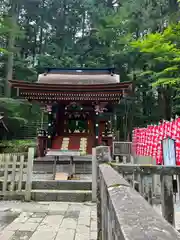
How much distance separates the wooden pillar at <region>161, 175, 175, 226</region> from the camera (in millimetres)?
2131

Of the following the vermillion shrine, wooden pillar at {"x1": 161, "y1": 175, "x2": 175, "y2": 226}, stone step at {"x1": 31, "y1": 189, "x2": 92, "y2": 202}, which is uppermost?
the vermillion shrine

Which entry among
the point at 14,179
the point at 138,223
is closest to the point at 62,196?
the point at 14,179

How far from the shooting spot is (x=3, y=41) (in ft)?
70.0

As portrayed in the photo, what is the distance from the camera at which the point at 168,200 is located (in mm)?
2150

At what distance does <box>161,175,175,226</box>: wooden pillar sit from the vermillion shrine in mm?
8192

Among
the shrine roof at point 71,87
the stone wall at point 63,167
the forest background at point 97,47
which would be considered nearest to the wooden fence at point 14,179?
the stone wall at point 63,167

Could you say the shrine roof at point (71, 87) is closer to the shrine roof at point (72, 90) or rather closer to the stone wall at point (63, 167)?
the shrine roof at point (72, 90)

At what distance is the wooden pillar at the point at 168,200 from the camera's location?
2131mm

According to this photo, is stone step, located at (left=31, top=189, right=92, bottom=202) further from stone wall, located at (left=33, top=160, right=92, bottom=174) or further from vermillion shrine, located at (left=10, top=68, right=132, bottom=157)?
vermillion shrine, located at (left=10, top=68, right=132, bottom=157)

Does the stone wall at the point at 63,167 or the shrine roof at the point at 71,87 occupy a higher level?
the shrine roof at the point at 71,87

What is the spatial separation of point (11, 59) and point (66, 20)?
34.0 feet

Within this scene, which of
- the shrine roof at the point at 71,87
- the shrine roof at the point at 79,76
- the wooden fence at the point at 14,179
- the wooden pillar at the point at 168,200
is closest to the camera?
the wooden pillar at the point at 168,200

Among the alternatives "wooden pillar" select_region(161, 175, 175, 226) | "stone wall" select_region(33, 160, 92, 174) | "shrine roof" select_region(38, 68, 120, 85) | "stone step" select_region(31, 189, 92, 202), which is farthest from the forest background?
"wooden pillar" select_region(161, 175, 175, 226)

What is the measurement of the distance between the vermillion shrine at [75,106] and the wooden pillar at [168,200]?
26.9 feet
